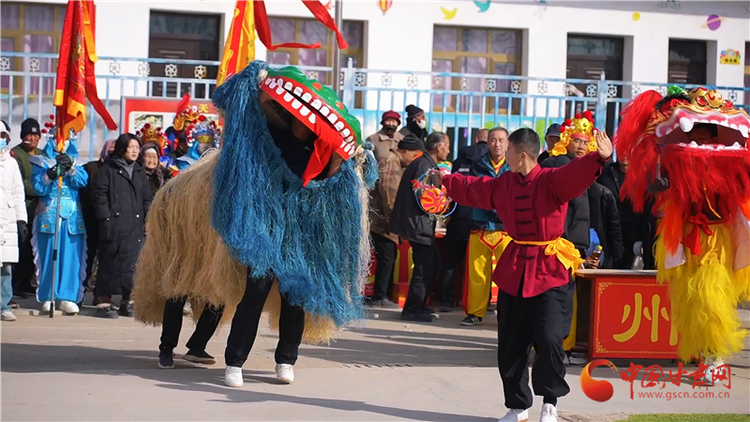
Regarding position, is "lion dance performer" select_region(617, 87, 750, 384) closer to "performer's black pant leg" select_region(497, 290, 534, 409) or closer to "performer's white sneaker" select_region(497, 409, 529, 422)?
"performer's black pant leg" select_region(497, 290, 534, 409)

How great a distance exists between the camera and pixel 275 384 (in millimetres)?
7016

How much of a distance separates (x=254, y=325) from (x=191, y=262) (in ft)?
2.43

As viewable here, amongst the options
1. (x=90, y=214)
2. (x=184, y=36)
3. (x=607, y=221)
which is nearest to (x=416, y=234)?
(x=607, y=221)

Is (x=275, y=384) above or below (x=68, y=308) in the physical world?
below

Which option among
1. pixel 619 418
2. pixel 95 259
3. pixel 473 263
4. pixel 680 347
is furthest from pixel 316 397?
pixel 95 259

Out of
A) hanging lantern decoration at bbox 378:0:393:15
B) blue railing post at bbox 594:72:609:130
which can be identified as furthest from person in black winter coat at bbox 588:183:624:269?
hanging lantern decoration at bbox 378:0:393:15

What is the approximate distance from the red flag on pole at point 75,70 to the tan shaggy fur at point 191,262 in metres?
3.08

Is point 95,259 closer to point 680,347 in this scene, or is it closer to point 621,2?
point 680,347

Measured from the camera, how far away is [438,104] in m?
17.0

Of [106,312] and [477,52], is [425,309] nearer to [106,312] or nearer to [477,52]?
[106,312]

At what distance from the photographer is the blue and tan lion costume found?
6730 millimetres

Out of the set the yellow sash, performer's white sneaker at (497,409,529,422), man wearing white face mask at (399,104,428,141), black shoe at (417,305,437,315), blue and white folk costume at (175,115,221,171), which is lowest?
performer's white sneaker at (497,409,529,422)

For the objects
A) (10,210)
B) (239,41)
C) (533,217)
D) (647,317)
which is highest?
(239,41)

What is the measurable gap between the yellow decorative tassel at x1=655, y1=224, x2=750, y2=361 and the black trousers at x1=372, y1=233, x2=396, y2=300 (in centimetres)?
426
